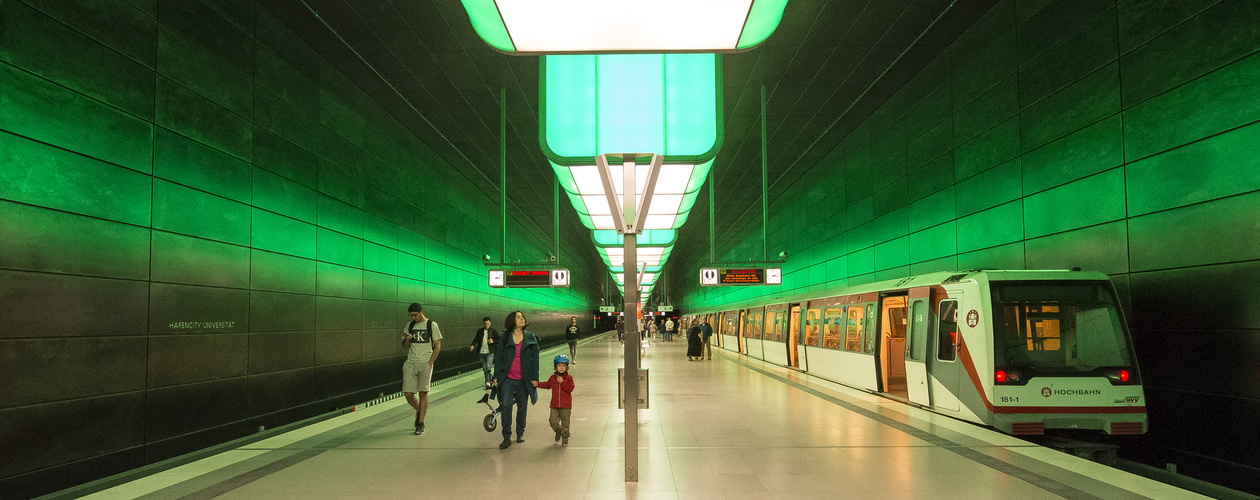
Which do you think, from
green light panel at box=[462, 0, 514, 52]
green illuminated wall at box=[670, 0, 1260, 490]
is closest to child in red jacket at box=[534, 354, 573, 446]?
green light panel at box=[462, 0, 514, 52]

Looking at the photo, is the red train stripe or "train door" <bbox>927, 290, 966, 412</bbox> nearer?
the red train stripe

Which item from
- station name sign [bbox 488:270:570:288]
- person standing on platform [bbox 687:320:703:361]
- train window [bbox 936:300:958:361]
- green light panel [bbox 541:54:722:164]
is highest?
green light panel [bbox 541:54:722:164]

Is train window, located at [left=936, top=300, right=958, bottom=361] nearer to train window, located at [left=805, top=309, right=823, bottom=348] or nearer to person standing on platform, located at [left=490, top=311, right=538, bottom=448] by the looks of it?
person standing on platform, located at [left=490, top=311, right=538, bottom=448]

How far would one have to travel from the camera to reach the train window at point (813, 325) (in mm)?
16578

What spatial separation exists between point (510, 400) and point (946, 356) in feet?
20.3

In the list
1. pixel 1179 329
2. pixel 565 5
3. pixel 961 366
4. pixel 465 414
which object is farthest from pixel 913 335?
pixel 565 5

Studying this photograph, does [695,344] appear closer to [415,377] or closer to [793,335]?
[793,335]

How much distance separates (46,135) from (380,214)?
754 centimetres

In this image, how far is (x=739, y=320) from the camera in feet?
96.9

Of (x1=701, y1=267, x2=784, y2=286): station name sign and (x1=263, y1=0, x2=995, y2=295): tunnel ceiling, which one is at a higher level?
(x1=263, y1=0, x2=995, y2=295): tunnel ceiling

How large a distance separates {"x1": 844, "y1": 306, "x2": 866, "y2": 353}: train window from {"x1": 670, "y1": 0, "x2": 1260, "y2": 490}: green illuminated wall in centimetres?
188

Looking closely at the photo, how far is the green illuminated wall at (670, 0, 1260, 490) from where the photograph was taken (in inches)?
261

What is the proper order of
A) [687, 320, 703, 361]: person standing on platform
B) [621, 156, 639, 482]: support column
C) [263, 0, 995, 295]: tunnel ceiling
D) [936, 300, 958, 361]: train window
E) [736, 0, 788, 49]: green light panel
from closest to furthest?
1. [736, 0, 788, 49]: green light panel
2. [621, 156, 639, 482]: support column
3. [936, 300, 958, 361]: train window
4. [263, 0, 995, 295]: tunnel ceiling
5. [687, 320, 703, 361]: person standing on platform

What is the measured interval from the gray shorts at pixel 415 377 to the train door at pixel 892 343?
817 centimetres
